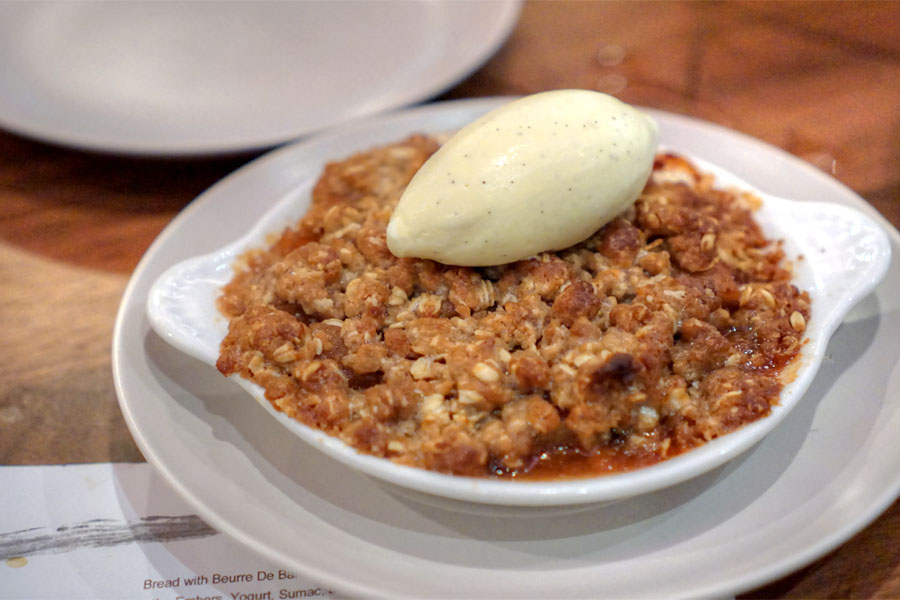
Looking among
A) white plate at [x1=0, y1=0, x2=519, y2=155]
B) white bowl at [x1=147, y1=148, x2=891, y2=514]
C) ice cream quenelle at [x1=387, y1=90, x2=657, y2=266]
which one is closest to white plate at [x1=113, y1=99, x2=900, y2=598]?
white bowl at [x1=147, y1=148, x2=891, y2=514]

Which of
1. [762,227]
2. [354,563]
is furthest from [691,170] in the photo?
[354,563]

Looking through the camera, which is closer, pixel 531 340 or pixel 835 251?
pixel 531 340

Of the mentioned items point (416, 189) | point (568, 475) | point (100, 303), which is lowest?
point (100, 303)

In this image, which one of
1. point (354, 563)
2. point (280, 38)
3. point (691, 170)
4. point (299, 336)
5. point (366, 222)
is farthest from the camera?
point (280, 38)

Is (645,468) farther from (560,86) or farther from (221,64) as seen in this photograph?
(221,64)

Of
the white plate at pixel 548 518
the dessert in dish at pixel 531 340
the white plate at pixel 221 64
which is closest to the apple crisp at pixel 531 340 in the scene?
the dessert in dish at pixel 531 340

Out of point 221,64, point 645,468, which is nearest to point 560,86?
point 221,64

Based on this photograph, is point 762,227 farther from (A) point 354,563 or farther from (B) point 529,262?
(A) point 354,563
